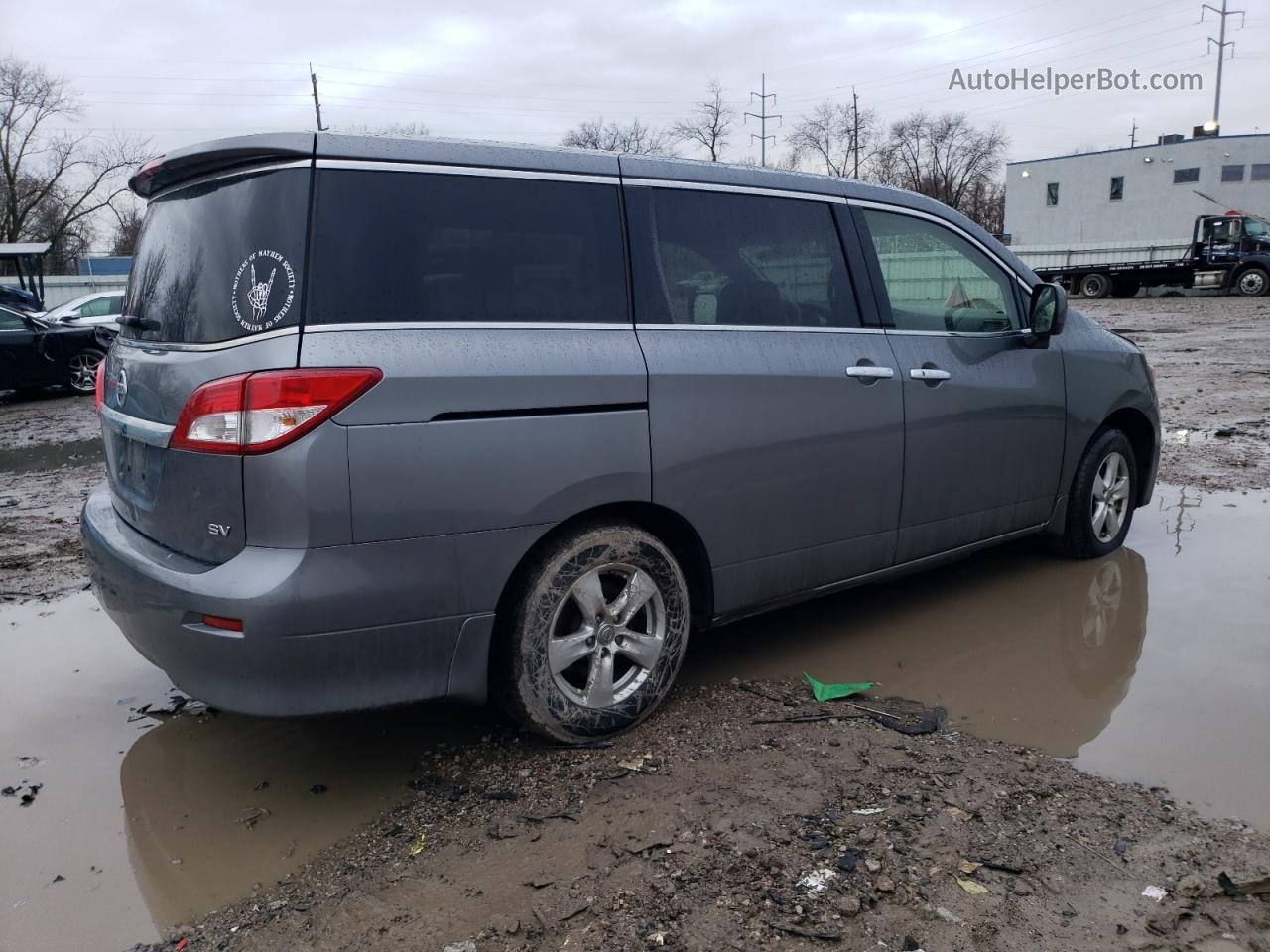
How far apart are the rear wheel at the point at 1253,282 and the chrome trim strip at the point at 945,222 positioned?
30.8m

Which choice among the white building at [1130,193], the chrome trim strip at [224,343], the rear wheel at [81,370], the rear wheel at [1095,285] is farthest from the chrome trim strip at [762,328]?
the white building at [1130,193]

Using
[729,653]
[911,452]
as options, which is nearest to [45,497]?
[729,653]

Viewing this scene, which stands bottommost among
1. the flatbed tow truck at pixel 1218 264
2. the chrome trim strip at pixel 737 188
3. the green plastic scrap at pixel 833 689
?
the green plastic scrap at pixel 833 689

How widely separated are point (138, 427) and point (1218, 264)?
112 ft

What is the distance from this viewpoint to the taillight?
275cm

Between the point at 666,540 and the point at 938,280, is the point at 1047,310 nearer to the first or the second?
the point at 938,280

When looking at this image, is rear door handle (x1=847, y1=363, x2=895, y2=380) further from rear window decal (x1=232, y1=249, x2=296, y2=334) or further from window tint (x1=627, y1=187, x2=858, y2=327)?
rear window decal (x1=232, y1=249, x2=296, y2=334)

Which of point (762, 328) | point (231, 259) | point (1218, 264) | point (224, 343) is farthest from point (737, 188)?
point (1218, 264)

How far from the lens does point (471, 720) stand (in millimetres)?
3699

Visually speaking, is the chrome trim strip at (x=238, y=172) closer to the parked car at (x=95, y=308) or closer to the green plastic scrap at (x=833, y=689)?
the green plastic scrap at (x=833, y=689)

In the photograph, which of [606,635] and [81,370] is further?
[81,370]

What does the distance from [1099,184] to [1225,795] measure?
44.7m

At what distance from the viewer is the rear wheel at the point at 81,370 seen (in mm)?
15211

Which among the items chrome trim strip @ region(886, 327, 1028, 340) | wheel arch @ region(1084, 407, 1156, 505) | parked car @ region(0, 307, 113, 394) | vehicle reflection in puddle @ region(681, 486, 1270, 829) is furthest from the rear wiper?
parked car @ region(0, 307, 113, 394)
